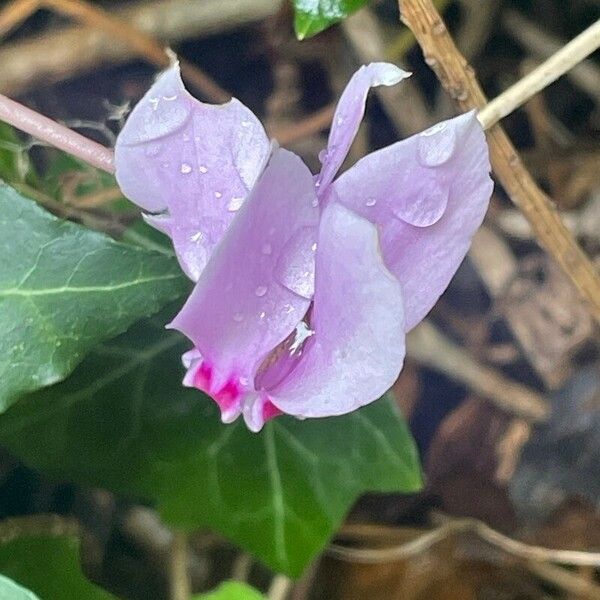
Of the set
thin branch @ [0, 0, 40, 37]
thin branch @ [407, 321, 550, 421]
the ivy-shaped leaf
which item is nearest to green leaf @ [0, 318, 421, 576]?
the ivy-shaped leaf

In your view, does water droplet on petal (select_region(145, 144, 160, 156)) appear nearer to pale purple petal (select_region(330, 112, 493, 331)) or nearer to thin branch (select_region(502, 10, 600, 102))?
pale purple petal (select_region(330, 112, 493, 331))

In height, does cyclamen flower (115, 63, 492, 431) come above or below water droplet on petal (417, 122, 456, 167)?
below

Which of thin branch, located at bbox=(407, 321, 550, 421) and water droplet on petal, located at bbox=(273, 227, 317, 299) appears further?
thin branch, located at bbox=(407, 321, 550, 421)

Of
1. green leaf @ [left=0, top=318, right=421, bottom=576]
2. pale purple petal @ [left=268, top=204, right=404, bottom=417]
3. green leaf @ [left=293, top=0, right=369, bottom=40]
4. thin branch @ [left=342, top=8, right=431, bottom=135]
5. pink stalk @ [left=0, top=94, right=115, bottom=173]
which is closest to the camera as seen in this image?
pale purple petal @ [left=268, top=204, right=404, bottom=417]

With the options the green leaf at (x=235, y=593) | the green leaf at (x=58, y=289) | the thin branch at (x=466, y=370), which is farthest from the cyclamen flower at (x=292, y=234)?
the thin branch at (x=466, y=370)

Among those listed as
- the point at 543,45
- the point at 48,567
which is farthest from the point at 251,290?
the point at 543,45

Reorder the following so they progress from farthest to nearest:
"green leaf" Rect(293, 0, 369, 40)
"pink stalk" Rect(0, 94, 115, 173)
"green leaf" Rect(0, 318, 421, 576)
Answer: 1. "green leaf" Rect(0, 318, 421, 576)
2. "green leaf" Rect(293, 0, 369, 40)
3. "pink stalk" Rect(0, 94, 115, 173)

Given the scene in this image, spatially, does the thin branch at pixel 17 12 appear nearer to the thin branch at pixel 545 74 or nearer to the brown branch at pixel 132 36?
the brown branch at pixel 132 36

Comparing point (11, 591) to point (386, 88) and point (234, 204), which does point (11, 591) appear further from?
point (386, 88)

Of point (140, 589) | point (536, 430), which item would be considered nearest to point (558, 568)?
point (536, 430)
